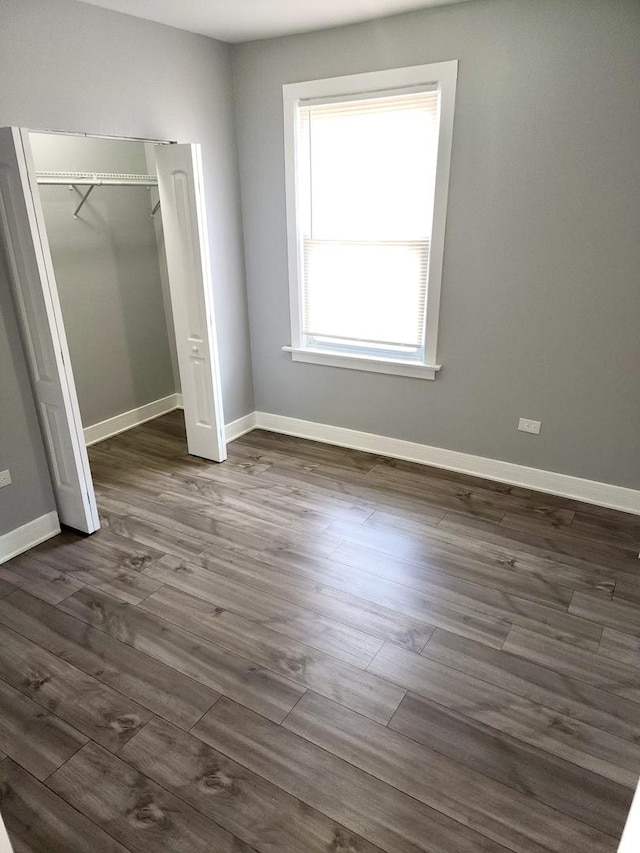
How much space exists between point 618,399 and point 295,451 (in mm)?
2250

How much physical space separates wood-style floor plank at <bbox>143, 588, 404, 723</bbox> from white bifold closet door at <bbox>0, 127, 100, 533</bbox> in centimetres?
88

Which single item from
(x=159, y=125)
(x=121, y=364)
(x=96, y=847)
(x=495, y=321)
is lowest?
(x=96, y=847)

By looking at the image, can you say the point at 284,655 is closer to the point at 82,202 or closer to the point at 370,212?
the point at 370,212

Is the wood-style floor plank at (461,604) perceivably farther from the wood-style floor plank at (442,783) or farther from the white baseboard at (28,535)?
the white baseboard at (28,535)

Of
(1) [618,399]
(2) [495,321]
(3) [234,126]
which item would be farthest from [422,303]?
(3) [234,126]

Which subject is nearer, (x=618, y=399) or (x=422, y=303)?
(x=618, y=399)

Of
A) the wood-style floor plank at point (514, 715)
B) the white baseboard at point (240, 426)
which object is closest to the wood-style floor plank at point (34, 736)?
the wood-style floor plank at point (514, 715)

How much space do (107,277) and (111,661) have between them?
320 centimetres

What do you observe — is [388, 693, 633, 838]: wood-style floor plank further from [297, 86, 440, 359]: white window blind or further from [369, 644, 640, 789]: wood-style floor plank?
[297, 86, 440, 359]: white window blind

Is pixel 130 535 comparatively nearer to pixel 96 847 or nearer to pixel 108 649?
pixel 108 649

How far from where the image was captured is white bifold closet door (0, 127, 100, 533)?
2.47m

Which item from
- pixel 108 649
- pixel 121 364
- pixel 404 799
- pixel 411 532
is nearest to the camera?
pixel 404 799

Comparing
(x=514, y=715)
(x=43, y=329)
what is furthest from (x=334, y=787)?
(x=43, y=329)

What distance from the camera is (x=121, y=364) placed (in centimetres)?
466
